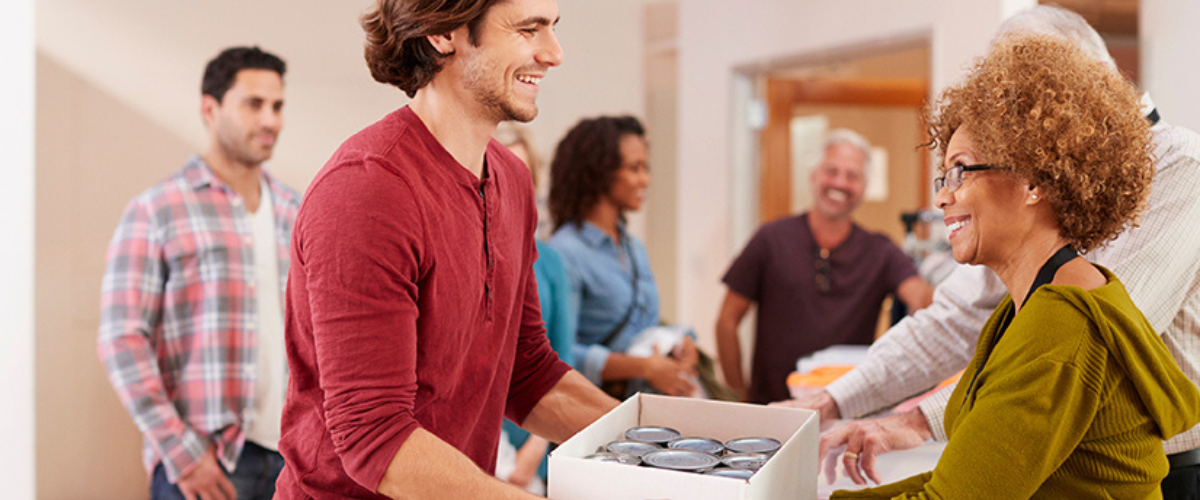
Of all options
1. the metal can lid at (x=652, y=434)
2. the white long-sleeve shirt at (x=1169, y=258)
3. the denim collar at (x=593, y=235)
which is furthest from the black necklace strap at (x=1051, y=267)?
the denim collar at (x=593, y=235)

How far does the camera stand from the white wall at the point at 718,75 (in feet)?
14.7

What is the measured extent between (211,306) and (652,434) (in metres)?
1.77

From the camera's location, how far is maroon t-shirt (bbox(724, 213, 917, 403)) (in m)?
3.84

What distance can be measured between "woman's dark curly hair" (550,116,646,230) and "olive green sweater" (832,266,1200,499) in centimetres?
217

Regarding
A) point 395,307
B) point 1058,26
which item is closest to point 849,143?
point 1058,26

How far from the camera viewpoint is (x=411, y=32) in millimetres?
1276

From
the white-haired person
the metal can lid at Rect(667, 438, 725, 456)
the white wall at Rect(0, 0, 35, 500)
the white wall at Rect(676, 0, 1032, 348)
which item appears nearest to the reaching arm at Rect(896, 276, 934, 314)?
the white wall at Rect(676, 0, 1032, 348)

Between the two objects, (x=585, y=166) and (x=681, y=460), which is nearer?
(x=681, y=460)

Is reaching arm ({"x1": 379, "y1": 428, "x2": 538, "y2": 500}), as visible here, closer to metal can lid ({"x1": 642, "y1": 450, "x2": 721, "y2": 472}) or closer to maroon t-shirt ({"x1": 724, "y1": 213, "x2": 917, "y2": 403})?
metal can lid ({"x1": 642, "y1": 450, "x2": 721, "y2": 472})

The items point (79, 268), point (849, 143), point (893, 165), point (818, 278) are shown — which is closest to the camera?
point (79, 268)

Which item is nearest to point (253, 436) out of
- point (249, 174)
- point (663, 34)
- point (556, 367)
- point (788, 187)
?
point (249, 174)

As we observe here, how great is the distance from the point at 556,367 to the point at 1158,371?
0.84 m

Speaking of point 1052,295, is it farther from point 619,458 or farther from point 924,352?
point 924,352

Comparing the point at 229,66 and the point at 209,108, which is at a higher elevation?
the point at 229,66
